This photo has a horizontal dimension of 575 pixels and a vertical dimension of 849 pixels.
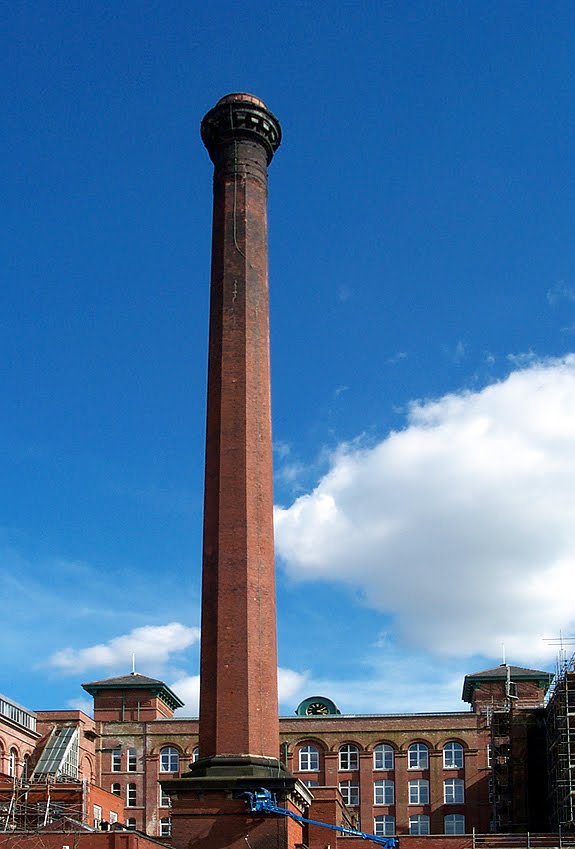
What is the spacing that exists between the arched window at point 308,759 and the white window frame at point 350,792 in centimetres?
190

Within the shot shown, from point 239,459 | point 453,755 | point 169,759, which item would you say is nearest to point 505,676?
point 453,755

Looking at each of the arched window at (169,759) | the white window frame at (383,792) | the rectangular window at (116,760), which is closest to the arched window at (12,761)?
the rectangular window at (116,760)

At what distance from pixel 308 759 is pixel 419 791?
6.89 m

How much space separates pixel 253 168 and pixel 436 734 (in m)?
40.3

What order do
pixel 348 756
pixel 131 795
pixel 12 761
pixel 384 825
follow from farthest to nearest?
pixel 348 756
pixel 131 795
pixel 384 825
pixel 12 761

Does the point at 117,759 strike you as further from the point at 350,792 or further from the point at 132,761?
the point at 350,792

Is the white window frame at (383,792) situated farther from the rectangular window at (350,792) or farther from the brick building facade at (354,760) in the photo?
the rectangular window at (350,792)

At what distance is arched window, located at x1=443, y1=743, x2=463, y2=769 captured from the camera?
6850 cm

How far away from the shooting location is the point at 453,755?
68688 millimetres

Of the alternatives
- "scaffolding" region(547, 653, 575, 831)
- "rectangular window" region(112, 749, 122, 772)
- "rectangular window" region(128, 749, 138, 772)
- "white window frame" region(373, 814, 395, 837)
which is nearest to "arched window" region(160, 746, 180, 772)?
"rectangular window" region(128, 749, 138, 772)

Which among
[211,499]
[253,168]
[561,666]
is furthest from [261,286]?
[561,666]

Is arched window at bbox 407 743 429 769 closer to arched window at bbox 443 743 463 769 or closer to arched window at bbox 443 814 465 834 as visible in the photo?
arched window at bbox 443 743 463 769

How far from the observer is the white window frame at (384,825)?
67562 millimetres

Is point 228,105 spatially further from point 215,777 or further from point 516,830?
point 516,830
